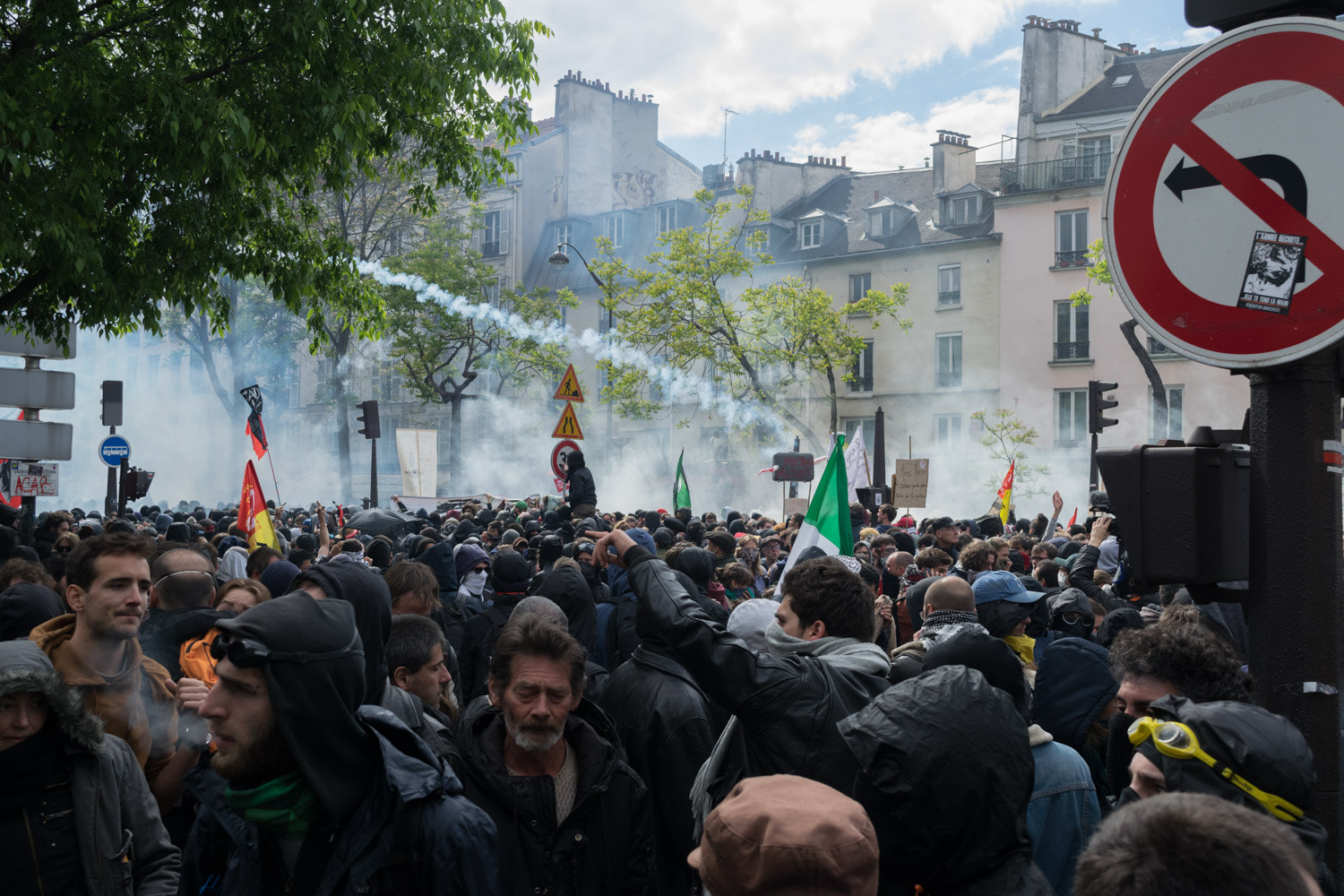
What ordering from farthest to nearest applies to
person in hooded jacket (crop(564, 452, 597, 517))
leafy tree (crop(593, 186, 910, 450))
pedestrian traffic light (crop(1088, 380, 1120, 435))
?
leafy tree (crop(593, 186, 910, 450))
pedestrian traffic light (crop(1088, 380, 1120, 435))
person in hooded jacket (crop(564, 452, 597, 517))

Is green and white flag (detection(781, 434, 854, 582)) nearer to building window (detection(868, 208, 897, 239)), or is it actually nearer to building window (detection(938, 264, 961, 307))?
building window (detection(938, 264, 961, 307))

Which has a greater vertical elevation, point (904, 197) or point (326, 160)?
point (904, 197)

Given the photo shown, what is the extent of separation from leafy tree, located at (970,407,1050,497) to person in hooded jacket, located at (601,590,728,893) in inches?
1314

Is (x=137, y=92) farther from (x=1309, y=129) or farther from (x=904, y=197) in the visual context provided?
(x=904, y=197)

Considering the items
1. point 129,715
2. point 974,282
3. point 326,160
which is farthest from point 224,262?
point 974,282

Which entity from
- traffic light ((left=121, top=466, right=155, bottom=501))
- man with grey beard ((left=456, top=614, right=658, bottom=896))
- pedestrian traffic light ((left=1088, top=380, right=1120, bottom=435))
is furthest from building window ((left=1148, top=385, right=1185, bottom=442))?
man with grey beard ((left=456, top=614, right=658, bottom=896))

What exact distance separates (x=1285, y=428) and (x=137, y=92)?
7.86m

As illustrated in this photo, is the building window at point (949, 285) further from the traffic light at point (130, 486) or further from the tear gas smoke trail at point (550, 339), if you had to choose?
the traffic light at point (130, 486)

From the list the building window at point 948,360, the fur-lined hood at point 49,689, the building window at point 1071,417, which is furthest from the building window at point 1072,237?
the fur-lined hood at point 49,689

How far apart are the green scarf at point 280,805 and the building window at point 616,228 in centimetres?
5093

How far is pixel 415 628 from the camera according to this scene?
479 cm

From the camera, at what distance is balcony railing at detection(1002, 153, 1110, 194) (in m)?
37.6

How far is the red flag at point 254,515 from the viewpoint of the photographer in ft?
39.1

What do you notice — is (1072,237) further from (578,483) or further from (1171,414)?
(578,483)
